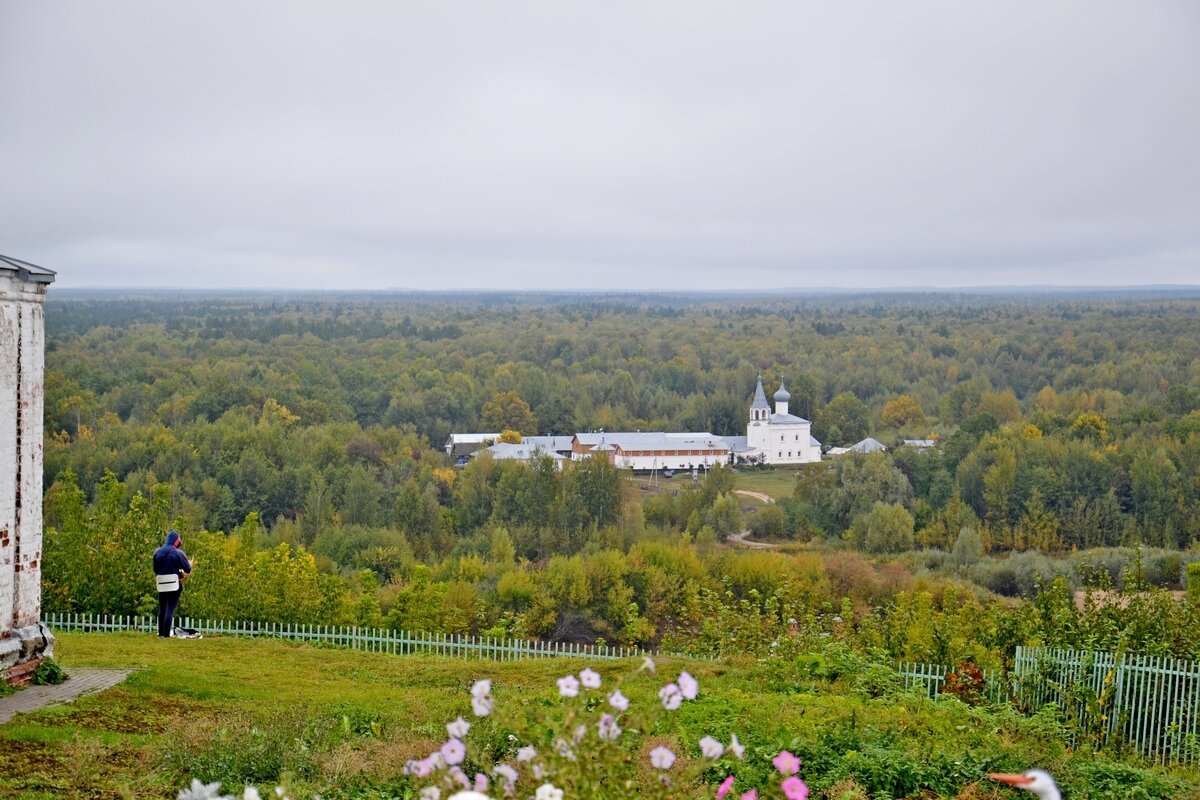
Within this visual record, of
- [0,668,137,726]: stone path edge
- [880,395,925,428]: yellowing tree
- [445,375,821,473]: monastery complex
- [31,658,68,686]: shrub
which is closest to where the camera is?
[0,668,137,726]: stone path edge

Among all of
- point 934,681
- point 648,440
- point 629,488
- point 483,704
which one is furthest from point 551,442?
point 483,704

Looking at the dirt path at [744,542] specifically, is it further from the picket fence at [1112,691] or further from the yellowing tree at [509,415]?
the picket fence at [1112,691]

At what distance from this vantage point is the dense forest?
59.5 ft

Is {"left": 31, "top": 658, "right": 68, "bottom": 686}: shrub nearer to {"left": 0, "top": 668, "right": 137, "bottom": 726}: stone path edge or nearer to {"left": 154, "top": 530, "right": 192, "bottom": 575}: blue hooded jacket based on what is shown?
{"left": 0, "top": 668, "right": 137, "bottom": 726}: stone path edge

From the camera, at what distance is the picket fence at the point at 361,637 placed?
1449 cm

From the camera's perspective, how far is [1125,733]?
35.9 feet

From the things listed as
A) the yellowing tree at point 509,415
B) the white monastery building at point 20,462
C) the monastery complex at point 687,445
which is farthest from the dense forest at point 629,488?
the white monastery building at point 20,462

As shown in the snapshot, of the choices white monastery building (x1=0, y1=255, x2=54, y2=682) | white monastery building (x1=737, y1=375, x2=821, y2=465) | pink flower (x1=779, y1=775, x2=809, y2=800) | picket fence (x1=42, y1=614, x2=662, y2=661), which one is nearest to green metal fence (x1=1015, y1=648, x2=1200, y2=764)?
picket fence (x1=42, y1=614, x2=662, y2=661)

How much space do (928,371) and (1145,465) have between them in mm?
49408

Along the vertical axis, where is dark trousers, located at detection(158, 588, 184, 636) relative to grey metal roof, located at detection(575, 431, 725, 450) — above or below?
above

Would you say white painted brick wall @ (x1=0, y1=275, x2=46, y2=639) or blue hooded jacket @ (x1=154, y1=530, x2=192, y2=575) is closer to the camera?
white painted brick wall @ (x1=0, y1=275, x2=46, y2=639)

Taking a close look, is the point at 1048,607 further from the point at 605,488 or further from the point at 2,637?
the point at 605,488

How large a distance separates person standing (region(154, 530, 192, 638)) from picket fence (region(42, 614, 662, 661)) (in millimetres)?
1270

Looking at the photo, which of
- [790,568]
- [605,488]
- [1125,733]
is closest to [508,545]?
[605,488]
